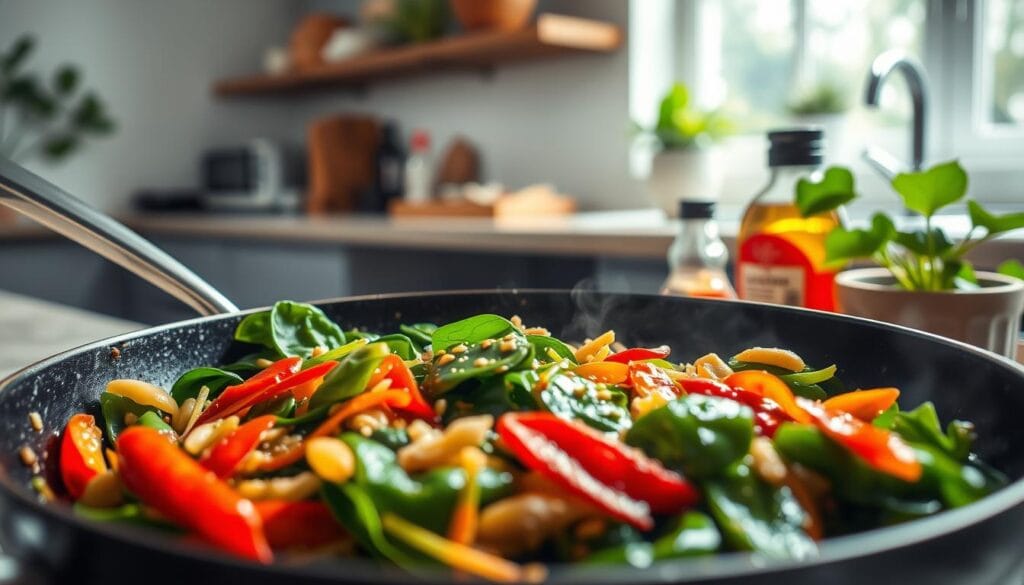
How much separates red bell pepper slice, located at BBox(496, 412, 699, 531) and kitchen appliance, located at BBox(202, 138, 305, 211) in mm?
3805

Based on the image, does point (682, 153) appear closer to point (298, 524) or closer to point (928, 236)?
point (928, 236)

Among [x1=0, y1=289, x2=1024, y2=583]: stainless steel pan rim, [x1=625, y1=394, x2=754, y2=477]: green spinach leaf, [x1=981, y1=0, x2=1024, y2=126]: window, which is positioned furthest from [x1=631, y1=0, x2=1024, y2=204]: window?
[x1=0, y1=289, x2=1024, y2=583]: stainless steel pan rim

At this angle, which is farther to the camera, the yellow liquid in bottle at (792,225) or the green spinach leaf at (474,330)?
the yellow liquid in bottle at (792,225)

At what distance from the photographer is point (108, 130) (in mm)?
→ 4160

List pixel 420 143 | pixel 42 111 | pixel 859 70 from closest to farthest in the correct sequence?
1. pixel 859 70
2. pixel 420 143
3. pixel 42 111

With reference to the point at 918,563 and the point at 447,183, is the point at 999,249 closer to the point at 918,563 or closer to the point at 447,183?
the point at 918,563

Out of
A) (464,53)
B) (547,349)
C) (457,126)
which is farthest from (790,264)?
(457,126)

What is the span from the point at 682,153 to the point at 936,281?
5.77 ft

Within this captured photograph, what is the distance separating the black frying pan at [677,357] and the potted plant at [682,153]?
176cm

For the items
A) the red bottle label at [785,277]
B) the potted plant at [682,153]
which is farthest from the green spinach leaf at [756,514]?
the potted plant at [682,153]

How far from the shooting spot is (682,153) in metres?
2.50

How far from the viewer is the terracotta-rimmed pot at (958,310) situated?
0.74 metres

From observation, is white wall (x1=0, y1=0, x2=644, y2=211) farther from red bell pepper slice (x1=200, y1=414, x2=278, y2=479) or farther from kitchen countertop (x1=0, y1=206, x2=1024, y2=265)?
red bell pepper slice (x1=200, y1=414, x2=278, y2=479)

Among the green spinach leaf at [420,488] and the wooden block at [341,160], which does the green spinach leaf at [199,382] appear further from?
the wooden block at [341,160]
